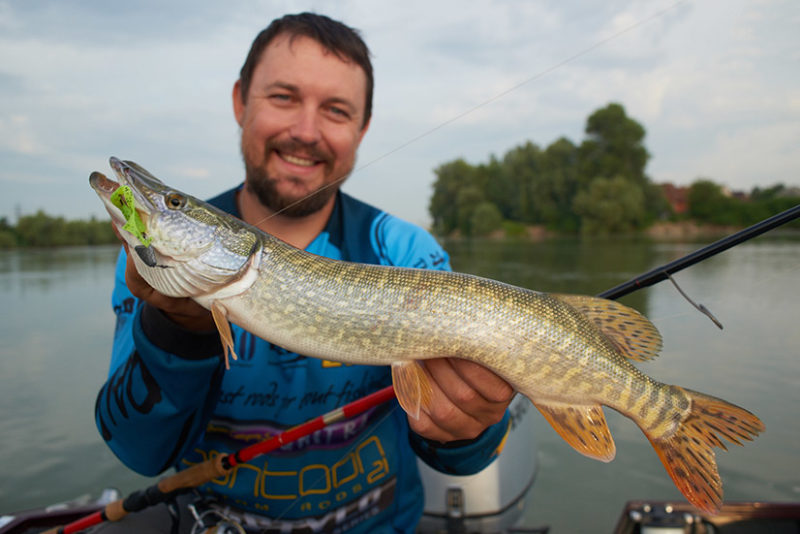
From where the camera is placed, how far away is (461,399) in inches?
63.4

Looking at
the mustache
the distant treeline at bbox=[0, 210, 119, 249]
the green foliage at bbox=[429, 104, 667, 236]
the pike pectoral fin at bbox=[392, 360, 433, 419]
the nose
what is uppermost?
the green foliage at bbox=[429, 104, 667, 236]

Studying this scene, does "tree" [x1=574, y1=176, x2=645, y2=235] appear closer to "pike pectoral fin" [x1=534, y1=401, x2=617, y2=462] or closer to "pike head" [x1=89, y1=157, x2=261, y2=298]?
"pike pectoral fin" [x1=534, y1=401, x2=617, y2=462]

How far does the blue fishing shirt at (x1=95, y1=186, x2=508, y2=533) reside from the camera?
1.73 metres

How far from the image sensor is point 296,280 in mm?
1548

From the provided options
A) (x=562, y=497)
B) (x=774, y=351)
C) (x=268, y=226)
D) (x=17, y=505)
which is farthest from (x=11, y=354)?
(x=774, y=351)

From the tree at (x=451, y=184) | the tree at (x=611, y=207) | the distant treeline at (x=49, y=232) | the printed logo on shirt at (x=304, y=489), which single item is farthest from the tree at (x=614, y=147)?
the printed logo on shirt at (x=304, y=489)

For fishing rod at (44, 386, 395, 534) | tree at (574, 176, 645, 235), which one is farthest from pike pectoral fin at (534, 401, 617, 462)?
tree at (574, 176, 645, 235)

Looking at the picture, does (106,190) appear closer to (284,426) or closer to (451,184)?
(284,426)

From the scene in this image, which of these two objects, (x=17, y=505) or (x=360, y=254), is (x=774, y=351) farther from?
(x=17, y=505)

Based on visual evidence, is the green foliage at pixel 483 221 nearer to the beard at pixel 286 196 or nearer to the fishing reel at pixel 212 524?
the beard at pixel 286 196

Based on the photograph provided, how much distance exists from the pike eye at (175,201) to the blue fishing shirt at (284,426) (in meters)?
0.43

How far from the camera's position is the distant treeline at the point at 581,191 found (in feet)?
123

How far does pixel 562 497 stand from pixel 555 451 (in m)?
0.77

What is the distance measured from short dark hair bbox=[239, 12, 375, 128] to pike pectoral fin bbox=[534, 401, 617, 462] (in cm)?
191
